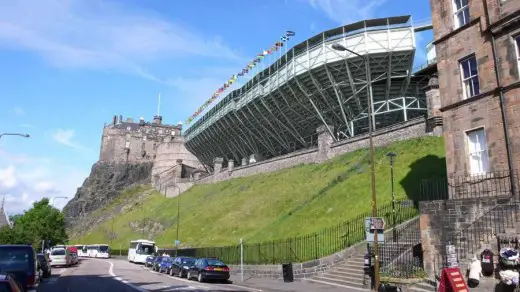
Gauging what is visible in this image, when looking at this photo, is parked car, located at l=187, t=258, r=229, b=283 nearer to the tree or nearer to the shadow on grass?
the shadow on grass

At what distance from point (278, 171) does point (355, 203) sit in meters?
26.8

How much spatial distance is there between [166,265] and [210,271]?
9.81m

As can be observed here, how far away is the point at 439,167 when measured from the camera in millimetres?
29297

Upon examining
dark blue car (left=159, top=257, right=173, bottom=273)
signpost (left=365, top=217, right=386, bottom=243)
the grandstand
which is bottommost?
dark blue car (left=159, top=257, right=173, bottom=273)

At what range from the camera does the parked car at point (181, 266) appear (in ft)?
92.5

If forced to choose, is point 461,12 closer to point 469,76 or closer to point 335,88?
point 469,76

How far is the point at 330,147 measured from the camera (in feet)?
160

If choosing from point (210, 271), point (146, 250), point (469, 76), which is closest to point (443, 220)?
point (469, 76)

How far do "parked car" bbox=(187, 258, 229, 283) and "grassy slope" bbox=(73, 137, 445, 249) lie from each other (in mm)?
6771

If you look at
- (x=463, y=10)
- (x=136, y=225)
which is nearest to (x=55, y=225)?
(x=136, y=225)

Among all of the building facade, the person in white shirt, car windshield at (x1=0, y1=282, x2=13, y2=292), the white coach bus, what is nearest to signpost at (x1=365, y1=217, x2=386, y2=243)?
the person in white shirt

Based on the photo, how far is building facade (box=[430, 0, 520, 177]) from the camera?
16938mm

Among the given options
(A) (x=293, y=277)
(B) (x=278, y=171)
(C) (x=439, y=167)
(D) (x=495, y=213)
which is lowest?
(A) (x=293, y=277)

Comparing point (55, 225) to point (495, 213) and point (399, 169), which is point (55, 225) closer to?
point (399, 169)
